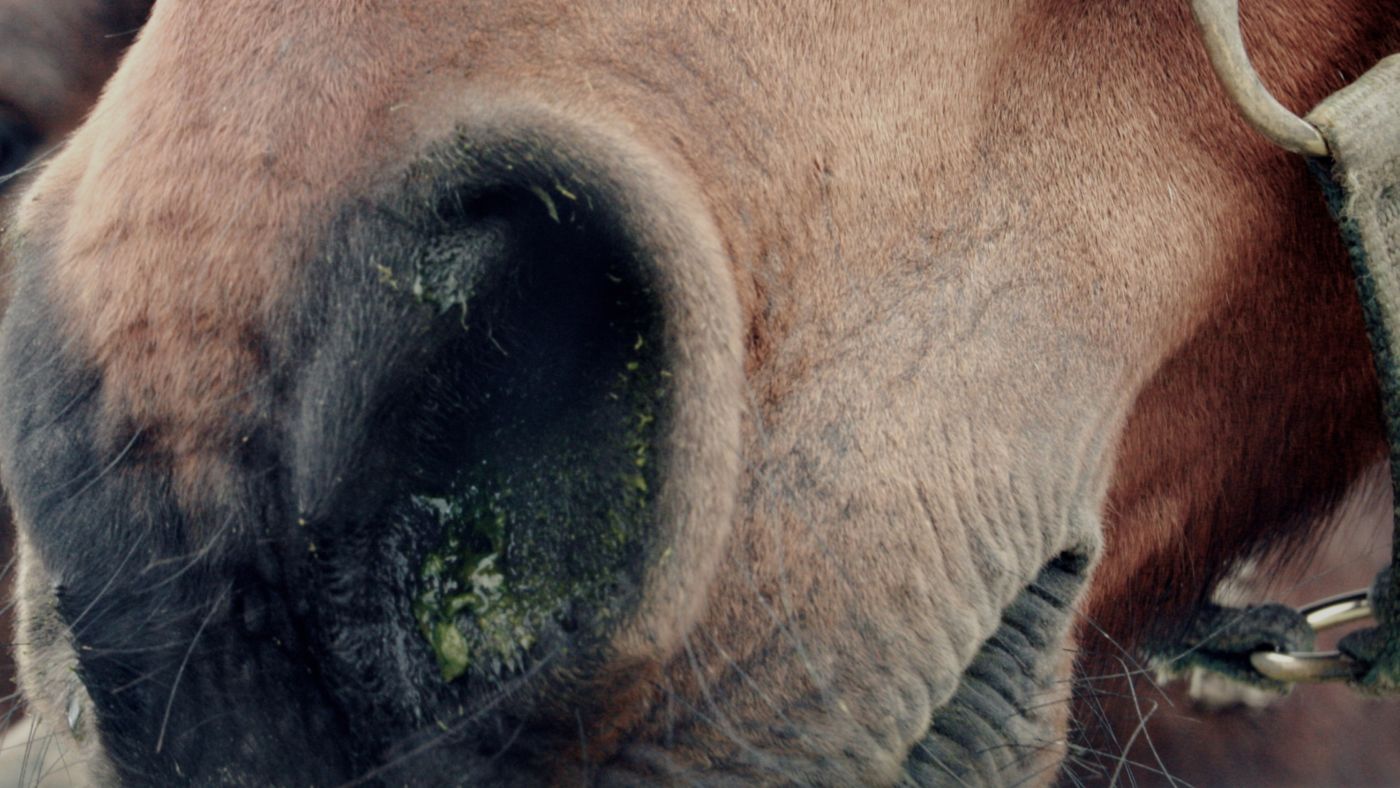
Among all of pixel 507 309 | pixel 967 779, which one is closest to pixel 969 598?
pixel 967 779

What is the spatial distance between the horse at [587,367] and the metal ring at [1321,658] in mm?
314

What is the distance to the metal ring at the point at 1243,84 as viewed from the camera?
614 millimetres

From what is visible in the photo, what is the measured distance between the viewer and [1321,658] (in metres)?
0.82

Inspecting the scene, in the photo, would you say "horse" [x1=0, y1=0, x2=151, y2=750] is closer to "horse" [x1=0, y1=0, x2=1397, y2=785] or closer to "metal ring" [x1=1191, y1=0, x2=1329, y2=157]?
"horse" [x1=0, y1=0, x2=1397, y2=785]

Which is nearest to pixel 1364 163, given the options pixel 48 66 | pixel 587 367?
pixel 587 367

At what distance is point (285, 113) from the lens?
517mm

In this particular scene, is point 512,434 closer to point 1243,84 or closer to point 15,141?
point 1243,84

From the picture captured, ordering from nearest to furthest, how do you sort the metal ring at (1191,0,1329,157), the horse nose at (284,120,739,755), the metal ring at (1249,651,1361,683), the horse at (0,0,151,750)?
the horse nose at (284,120,739,755) < the metal ring at (1191,0,1329,157) < the metal ring at (1249,651,1361,683) < the horse at (0,0,151,750)

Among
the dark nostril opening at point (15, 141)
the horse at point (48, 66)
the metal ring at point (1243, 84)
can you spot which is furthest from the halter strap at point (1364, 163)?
the dark nostril opening at point (15, 141)

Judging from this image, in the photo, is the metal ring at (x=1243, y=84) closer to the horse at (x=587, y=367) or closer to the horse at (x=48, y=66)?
the horse at (x=587, y=367)

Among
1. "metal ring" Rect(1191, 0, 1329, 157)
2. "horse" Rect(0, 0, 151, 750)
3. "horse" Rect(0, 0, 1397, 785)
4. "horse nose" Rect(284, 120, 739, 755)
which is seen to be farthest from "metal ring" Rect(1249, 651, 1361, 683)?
"horse" Rect(0, 0, 151, 750)

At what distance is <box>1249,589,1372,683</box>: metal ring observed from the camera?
79 cm

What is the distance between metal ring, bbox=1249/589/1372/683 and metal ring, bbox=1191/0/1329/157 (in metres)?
0.45

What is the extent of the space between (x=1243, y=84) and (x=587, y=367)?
49 cm
